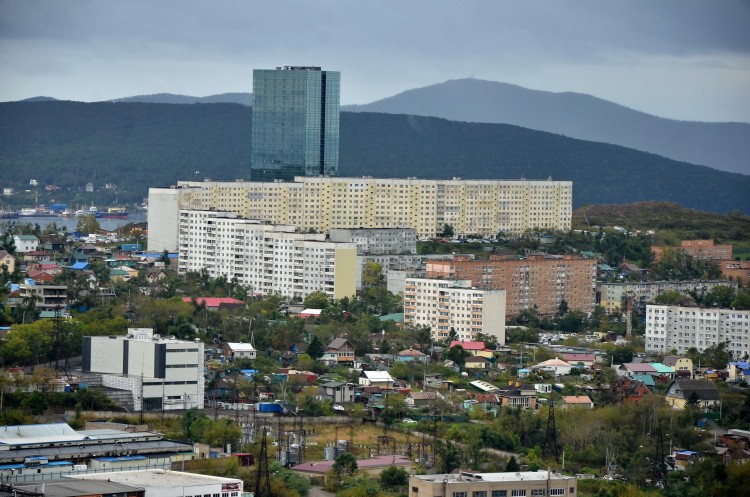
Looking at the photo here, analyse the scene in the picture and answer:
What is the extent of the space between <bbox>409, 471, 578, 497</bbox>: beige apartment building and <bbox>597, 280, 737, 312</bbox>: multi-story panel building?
21.1 metres

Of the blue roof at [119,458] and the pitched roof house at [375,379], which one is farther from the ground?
the pitched roof house at [375,379]

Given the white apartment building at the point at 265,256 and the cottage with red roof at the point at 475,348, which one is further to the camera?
the white apartment building at the point at 265,256

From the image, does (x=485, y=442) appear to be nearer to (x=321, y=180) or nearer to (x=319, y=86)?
(x=321, y=180)

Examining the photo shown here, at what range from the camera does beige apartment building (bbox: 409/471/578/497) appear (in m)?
23.2

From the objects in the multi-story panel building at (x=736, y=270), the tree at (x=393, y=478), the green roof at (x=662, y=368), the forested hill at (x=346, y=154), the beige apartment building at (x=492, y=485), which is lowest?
the tree at (x=393, y=478)

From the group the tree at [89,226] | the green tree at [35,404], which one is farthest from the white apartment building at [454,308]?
the tree at [89,226]

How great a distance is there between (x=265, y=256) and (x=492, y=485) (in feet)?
76.2

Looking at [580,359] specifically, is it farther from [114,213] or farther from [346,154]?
[346,154]

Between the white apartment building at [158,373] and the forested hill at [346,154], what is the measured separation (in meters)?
63.8

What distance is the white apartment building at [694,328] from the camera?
128ft

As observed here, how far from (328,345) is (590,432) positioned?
8.81 m

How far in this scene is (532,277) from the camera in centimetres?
4431

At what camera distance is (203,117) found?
11600 cm

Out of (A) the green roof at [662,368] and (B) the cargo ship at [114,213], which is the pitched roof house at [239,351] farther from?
(B) the cargo ship at [114,213]
